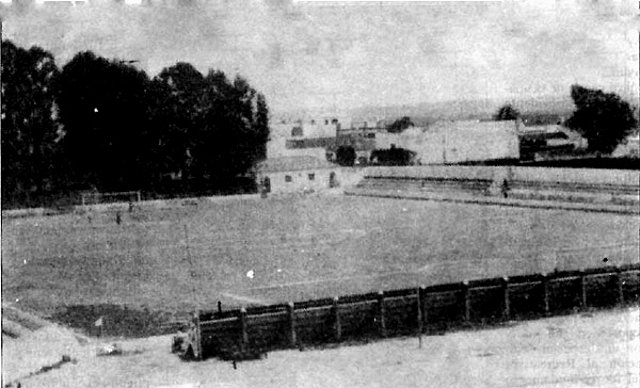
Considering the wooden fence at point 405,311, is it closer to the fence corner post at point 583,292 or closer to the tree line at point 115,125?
the fence corner post at point 583,292

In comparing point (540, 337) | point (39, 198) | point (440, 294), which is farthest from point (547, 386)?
point (39, 198)

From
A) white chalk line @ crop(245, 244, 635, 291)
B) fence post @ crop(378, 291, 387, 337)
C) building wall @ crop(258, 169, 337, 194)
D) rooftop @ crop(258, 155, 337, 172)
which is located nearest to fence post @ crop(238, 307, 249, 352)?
fence post @ crop(378, 291, 387, 337)

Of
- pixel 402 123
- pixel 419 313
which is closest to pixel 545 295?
pixel 419 313

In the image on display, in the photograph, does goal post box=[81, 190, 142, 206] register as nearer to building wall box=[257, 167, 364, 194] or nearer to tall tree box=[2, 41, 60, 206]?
tall tree box=[2, 41, 60, 206]

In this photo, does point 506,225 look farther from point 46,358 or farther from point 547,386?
point 46,358

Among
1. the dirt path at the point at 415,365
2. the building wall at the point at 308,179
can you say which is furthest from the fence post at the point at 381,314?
the building wall at the point at 308,179
